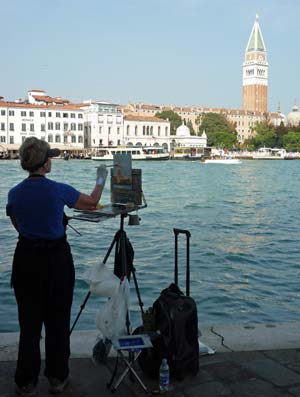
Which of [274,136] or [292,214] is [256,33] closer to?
[274,136]

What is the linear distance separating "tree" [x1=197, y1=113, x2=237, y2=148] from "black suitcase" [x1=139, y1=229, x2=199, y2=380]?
96867 mm

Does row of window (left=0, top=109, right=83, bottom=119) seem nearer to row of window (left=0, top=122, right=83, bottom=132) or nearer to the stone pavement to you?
row of window (left=0, top=122, right=83, bottom=132)

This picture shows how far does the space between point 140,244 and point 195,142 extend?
281 feet

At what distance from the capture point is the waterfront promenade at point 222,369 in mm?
2785

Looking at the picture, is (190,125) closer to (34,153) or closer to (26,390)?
(34,153)

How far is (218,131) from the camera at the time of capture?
103 meters

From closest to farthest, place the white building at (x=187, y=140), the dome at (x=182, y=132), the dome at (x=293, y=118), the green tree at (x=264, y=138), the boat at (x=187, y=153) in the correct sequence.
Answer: the boat at (x=187, y=153)
the white building at (x=187, y=140)
the dome at (x=182, y=132)
the green tree at (x=264, y=138)
the dome at (x=293, y=118)

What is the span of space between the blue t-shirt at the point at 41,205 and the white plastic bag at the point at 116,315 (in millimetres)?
453

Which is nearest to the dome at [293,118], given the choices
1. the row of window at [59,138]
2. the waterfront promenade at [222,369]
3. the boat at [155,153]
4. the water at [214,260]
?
the boat at [155,153]

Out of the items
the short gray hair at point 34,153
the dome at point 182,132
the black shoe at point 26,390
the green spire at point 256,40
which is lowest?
the black shoe at point 26,390

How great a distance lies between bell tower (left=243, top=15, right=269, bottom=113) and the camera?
139 m

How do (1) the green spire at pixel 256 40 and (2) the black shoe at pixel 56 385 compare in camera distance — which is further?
(1) the green spire at pixel 256 40

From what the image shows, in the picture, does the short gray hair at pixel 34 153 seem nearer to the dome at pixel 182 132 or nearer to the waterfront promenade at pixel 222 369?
the waterfront promenade at pixel 222 369

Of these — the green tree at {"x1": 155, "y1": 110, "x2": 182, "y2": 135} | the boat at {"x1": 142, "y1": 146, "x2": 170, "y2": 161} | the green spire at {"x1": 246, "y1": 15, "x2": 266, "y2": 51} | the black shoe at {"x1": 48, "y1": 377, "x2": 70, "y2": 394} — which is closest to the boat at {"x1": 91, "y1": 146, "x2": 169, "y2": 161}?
the boat at {"x1": 142, "y1": 146, "x2": 170, "y2": 161}
